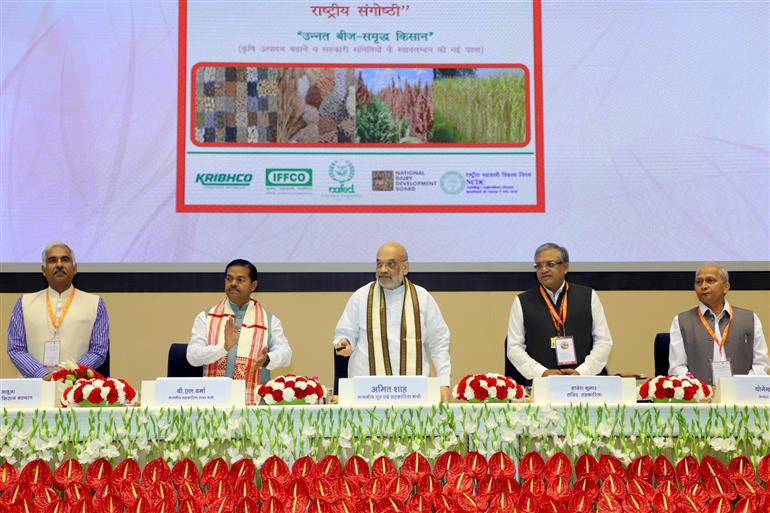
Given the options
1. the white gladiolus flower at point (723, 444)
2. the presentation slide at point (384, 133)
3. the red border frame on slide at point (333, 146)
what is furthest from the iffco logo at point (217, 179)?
the white gladiolus flower at point (723, 444)

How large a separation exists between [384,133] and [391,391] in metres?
2.59

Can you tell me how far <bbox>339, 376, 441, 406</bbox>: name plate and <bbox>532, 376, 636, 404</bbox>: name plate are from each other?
1.21 feet

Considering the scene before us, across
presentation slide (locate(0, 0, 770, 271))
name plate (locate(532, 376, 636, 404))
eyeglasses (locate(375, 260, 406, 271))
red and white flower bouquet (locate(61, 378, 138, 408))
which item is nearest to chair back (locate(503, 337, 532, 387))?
eyeglasses (locate(375, 260, 406, 271))

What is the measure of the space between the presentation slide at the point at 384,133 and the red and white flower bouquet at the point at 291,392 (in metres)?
2.24

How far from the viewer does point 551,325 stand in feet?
15.0

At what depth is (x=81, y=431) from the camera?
9.43ft

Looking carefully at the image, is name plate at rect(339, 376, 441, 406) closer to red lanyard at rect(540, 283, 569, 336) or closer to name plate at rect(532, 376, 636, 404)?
name plate at rect(532, 376, 636, 404)

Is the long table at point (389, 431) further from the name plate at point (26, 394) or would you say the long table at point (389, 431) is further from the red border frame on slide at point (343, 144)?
→ the red border frame on slide at point (343, 144)

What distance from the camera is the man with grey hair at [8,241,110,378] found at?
452 cm

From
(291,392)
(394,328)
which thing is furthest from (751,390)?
(394,328)

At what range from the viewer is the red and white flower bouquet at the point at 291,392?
301 centimetres

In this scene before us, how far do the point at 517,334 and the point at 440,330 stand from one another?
15.0 inches

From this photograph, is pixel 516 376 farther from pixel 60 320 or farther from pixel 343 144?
pixel 60 320

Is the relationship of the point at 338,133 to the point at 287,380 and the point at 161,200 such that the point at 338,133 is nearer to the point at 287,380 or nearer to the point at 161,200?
the point at 161,200
